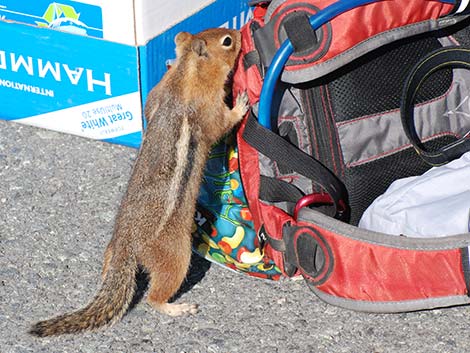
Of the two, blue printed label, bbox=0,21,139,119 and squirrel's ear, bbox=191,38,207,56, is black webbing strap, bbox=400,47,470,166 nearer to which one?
squirrel's ear, bbox=191,38,207,56

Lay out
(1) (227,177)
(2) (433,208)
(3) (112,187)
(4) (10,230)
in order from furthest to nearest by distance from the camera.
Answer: (3) (112,187) → (4) (10,230) → (1) (227,177) → (2) (433,208)

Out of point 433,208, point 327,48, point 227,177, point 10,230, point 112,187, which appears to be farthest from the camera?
point 112,187

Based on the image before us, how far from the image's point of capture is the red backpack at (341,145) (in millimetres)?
3484

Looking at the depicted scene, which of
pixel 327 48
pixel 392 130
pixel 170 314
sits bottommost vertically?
pixel 170 314

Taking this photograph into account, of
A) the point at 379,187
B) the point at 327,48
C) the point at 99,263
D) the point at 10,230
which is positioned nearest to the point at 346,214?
the point at 379,187

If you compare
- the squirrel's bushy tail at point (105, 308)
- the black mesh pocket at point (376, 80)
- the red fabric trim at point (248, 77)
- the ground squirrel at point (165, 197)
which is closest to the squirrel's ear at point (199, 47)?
the ground squirrel at point (165, 197)

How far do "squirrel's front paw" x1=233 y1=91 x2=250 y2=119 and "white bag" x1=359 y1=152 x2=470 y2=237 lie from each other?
648mm

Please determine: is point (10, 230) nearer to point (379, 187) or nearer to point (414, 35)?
point (379, 187)

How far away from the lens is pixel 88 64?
16.0 feet

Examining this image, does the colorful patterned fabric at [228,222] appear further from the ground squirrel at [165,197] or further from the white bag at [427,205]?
the white bag at [427,205]

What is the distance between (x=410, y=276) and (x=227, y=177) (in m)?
0.95

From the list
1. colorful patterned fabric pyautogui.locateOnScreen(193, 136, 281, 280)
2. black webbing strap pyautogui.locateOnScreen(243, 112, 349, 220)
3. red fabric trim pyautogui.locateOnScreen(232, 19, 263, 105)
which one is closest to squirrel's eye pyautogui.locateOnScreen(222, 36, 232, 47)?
red fabric trim pyautogui.locateOnScreen(232, 19, 263, 105)

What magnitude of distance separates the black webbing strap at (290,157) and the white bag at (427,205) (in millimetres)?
227

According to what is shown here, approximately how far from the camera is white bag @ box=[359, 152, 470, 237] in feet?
11.9
